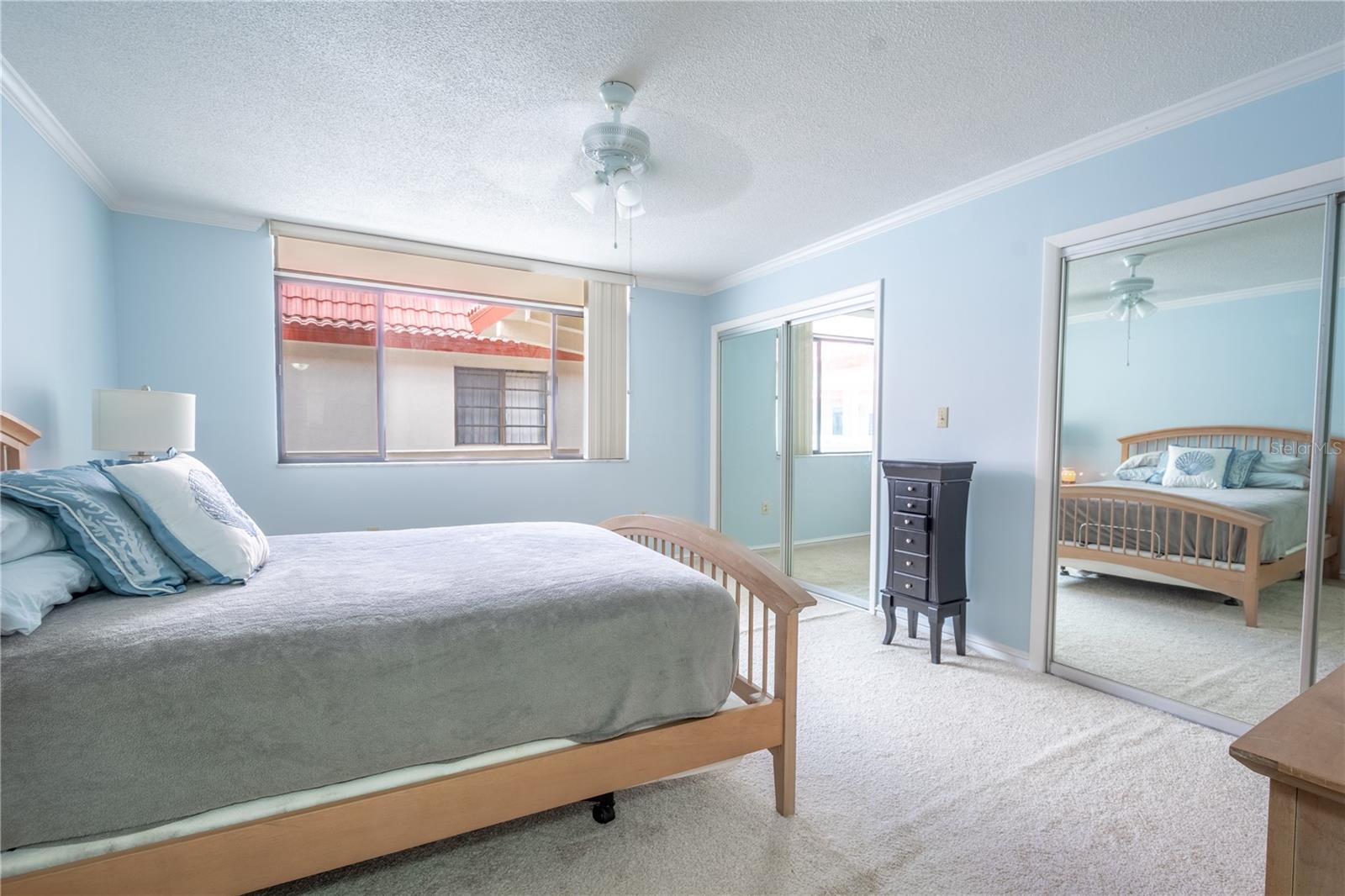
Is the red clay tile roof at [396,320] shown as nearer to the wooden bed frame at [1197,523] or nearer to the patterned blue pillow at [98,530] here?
the patterned blue pillow at [98,530]

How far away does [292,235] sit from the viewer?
364 cm

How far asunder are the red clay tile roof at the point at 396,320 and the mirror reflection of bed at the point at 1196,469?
12.2ft

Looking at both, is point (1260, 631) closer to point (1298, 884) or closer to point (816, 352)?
point (1298, 884)

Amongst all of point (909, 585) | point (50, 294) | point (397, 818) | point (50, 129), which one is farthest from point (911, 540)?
point (50, 129)

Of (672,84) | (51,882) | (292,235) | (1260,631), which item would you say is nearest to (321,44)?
(672,84)

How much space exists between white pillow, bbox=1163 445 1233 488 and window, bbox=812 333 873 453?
1546 millimetres

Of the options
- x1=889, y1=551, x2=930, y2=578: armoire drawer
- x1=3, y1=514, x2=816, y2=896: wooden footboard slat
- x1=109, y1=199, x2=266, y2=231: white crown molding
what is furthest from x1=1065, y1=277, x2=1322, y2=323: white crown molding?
x1=109, y1=199, x2=266, y2=231: white crown molding

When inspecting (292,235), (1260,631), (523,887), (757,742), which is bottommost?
(523,887)

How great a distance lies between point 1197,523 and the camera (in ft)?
7.88

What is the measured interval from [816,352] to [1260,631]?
2.67m

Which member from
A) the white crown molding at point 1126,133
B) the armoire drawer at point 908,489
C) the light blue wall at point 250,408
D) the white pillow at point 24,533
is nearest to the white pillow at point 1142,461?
the armoire drawer at point 908,489

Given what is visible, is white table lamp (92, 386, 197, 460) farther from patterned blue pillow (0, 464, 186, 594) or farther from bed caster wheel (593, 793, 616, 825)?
bed caster wheel (593, 793, 616, 825)

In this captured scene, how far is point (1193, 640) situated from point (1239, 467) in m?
0.72

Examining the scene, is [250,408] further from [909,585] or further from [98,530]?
[909,585]
